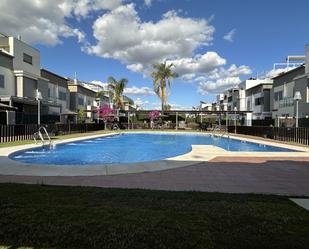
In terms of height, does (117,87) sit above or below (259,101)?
above

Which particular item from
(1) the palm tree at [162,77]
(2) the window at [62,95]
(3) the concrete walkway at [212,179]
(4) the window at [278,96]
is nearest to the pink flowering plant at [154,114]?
(1) the palm tree at [162,77]

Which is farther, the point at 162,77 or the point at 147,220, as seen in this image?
the point at 162,77

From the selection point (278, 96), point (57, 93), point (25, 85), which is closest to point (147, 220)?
point (25, 85)

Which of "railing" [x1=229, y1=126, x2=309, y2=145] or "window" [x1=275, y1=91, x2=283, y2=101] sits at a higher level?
"window" [x1=275, y1=91, x2=283, y2=101]

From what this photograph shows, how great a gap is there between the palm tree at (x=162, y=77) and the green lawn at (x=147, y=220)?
4041 centimetres

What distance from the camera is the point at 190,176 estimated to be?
6770 millimetres

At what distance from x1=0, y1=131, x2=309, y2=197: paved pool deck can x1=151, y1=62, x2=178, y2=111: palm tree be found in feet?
119

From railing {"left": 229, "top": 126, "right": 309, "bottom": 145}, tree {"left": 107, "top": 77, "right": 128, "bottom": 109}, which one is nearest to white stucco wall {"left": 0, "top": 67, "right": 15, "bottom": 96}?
tree {"left": 107, "top": 77, "right": 128, "bottom": 109}

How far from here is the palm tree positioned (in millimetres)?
44375

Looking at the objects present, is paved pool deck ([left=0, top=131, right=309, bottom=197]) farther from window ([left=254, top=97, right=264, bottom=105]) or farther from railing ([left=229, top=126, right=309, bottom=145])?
window ([left=254, top=97, right=264, bottom=105])

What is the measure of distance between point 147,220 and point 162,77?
A: 138ft

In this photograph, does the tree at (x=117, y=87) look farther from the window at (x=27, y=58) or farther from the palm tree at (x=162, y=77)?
the window at (x=27, y=58)

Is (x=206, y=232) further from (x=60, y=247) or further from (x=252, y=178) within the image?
(x=252, y=178)

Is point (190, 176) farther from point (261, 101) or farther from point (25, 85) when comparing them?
point (261, 101)
